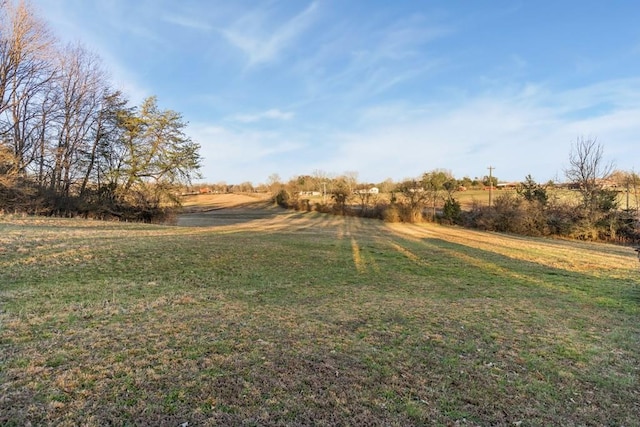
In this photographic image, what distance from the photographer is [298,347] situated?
3.60m

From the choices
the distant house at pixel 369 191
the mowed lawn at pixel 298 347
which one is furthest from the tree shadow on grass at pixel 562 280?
the distant house at pixel 369 191

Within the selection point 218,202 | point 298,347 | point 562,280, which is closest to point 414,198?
point 562,280

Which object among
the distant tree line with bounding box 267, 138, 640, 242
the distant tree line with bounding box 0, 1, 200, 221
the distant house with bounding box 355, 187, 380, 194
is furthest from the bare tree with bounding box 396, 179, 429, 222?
the distant tree line with bounding box 0, 1, 200, 221

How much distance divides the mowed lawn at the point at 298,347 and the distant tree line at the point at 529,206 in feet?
52.3

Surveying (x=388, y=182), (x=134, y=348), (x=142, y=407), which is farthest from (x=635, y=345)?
(x=388, y=182)

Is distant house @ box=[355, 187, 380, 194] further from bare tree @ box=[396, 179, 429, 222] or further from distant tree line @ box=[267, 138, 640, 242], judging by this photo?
bare tree @ box=[396, 179, 429, 222]

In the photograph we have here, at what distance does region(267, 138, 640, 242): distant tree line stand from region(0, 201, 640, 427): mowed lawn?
52.3ft

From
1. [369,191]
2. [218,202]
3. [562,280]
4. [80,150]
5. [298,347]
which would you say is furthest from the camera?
[218,202]

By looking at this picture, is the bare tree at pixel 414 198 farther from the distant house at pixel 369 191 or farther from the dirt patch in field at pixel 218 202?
the dirt patch in field at pixel 218 202

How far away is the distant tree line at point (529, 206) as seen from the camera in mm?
23422

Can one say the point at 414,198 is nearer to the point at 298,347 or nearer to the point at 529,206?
the point at 529,206

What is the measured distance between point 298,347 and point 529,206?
89.2ft

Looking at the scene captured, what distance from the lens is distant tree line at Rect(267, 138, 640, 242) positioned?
76.8 ft

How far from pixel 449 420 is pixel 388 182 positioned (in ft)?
135
